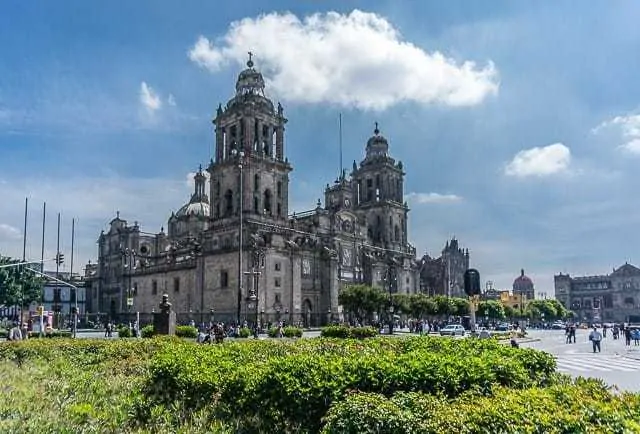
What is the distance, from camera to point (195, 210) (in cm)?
9194

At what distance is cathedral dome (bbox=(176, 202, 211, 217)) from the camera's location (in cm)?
9153

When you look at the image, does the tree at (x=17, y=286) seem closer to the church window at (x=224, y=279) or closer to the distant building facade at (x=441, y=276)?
the church window at (x=224, y=279)

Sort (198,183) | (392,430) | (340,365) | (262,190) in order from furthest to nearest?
(198,183)
(262,190)
(340,365)
(392,430)

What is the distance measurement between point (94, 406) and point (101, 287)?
314ft

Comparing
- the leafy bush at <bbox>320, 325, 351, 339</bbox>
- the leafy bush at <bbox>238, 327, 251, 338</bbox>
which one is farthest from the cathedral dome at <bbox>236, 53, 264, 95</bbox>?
the leafy bush at <bbox>320, 325, 351, 339</bbox>

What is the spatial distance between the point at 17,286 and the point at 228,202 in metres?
25.3

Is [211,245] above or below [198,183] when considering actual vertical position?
below

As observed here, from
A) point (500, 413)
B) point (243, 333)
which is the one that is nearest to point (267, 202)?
point (243, 333)

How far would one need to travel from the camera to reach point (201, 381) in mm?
9922

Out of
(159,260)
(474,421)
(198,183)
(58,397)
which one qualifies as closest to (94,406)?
(58,397)

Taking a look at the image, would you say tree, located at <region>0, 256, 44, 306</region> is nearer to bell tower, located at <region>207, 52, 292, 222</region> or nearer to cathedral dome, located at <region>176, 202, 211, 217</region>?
bell tower, located at <region>207, 52, 292, 222</region>

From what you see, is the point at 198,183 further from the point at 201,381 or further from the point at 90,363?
the point at 201,381

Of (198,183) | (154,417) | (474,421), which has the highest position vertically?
(198,183)

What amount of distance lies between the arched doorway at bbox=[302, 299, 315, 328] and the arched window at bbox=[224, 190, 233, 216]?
49.9 feet
